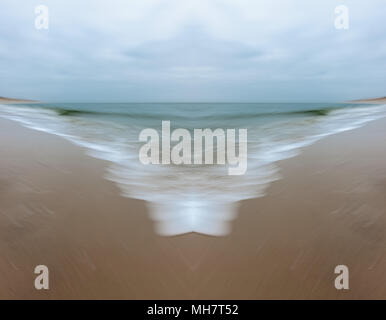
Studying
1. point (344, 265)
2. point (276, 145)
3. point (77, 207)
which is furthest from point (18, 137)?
point (344, 265)

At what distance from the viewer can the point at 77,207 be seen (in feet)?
7.13

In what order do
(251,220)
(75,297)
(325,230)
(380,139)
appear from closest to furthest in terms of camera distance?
(75,297) → (325,230) → (251,220) → (380,139)

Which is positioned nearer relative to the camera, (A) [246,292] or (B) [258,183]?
(A) [246,292]

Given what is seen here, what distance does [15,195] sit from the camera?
7.76 ft

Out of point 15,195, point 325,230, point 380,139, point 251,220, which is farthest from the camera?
point 380,139

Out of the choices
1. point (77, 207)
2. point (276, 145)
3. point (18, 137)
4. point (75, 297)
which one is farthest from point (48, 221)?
point (276, 145)

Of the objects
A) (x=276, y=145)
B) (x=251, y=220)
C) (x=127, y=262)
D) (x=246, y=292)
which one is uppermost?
(x=276, y=145)

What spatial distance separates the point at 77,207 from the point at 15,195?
61cm

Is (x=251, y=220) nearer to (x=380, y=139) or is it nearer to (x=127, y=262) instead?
(x=127, y=262)

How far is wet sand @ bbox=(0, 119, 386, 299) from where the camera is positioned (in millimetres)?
1539

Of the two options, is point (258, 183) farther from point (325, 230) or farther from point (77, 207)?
point (77, 207)

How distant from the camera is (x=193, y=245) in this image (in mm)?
1855

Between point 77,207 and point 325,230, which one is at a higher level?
point 77,207

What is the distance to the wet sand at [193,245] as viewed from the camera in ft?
5.05
